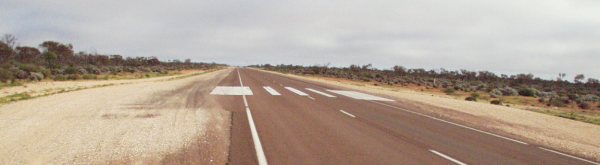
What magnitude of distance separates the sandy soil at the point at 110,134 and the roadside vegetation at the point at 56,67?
14.6 metres

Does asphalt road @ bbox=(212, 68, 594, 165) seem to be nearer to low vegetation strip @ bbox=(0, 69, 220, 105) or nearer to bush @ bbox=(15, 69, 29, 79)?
low vegetation strip @ bbox=(0, 69, 220, 105)

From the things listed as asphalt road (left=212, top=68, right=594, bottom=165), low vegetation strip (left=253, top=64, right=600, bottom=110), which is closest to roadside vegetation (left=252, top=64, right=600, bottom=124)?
low vegetation strip (left=253, top=64, right=600, bottom=110)

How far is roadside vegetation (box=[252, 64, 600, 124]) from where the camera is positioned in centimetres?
3181

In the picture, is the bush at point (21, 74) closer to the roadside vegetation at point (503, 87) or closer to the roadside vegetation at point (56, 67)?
the roadside vegetation at point (56, 67)

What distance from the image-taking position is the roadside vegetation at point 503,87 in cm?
3181

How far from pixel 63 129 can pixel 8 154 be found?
2345 mm

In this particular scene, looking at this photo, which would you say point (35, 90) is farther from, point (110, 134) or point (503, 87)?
point (503, 87)

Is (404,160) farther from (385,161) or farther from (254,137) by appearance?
(254,137)

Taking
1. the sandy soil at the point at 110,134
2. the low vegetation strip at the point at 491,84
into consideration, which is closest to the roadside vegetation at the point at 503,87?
the low vegetation strip at the point at 491,84

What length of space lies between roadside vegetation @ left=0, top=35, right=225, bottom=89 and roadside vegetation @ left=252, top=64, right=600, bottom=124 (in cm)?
2996

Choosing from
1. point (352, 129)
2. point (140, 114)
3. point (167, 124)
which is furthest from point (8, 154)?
point (352, 129)

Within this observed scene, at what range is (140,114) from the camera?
12.1m

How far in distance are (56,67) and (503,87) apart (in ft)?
179

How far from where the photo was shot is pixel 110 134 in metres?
8.74
